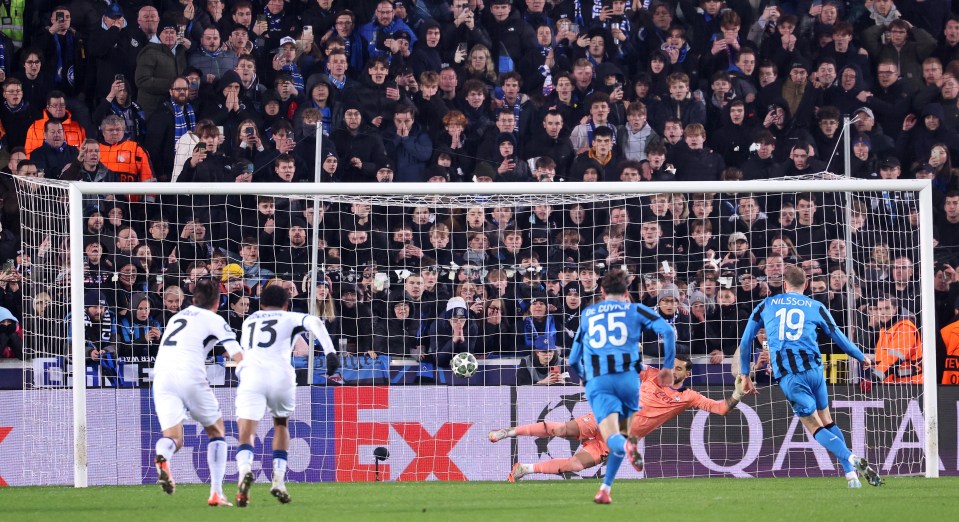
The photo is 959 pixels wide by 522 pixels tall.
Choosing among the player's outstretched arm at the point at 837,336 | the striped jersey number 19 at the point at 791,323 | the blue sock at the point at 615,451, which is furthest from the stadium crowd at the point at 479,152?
the blue sock at the point at 615,451

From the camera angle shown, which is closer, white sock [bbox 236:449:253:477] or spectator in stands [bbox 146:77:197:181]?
white sock [bbox 236:449:253:477]

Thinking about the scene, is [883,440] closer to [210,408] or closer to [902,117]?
[902,117]

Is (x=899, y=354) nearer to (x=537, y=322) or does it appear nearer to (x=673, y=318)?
(x=673, y=318)

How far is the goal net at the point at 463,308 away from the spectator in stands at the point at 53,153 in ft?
2.21

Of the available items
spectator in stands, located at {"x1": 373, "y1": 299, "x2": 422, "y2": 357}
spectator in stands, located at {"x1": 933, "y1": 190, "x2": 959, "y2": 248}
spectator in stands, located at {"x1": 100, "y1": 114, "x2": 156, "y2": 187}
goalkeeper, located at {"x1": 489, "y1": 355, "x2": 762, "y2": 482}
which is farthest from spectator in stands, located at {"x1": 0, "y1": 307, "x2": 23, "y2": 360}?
spectator in stands, located at {"x1": 933, "y1": 190, "x2": 959, "y2": 248}

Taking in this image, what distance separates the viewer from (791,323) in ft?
37.4

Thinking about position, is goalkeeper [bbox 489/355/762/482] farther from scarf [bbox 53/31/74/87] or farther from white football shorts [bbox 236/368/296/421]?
scarf [bbox 53/31/74/87]

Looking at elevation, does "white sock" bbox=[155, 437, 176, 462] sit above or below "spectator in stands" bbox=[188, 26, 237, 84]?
below

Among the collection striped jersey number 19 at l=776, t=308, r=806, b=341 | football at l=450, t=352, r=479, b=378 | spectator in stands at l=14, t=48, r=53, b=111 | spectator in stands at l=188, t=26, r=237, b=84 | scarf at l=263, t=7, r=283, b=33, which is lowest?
Result: football at l=450, t=352, r=479, b=378

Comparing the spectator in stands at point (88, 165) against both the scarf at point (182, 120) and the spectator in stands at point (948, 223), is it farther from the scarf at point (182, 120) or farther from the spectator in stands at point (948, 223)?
the spectator in stands at point (948, 223)

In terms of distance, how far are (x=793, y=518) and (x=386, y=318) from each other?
6.52 metres

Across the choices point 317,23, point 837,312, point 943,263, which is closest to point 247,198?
point 317,23

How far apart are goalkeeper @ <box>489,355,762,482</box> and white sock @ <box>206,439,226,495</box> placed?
2.75 meters

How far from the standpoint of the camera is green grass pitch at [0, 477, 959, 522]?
889 cm
